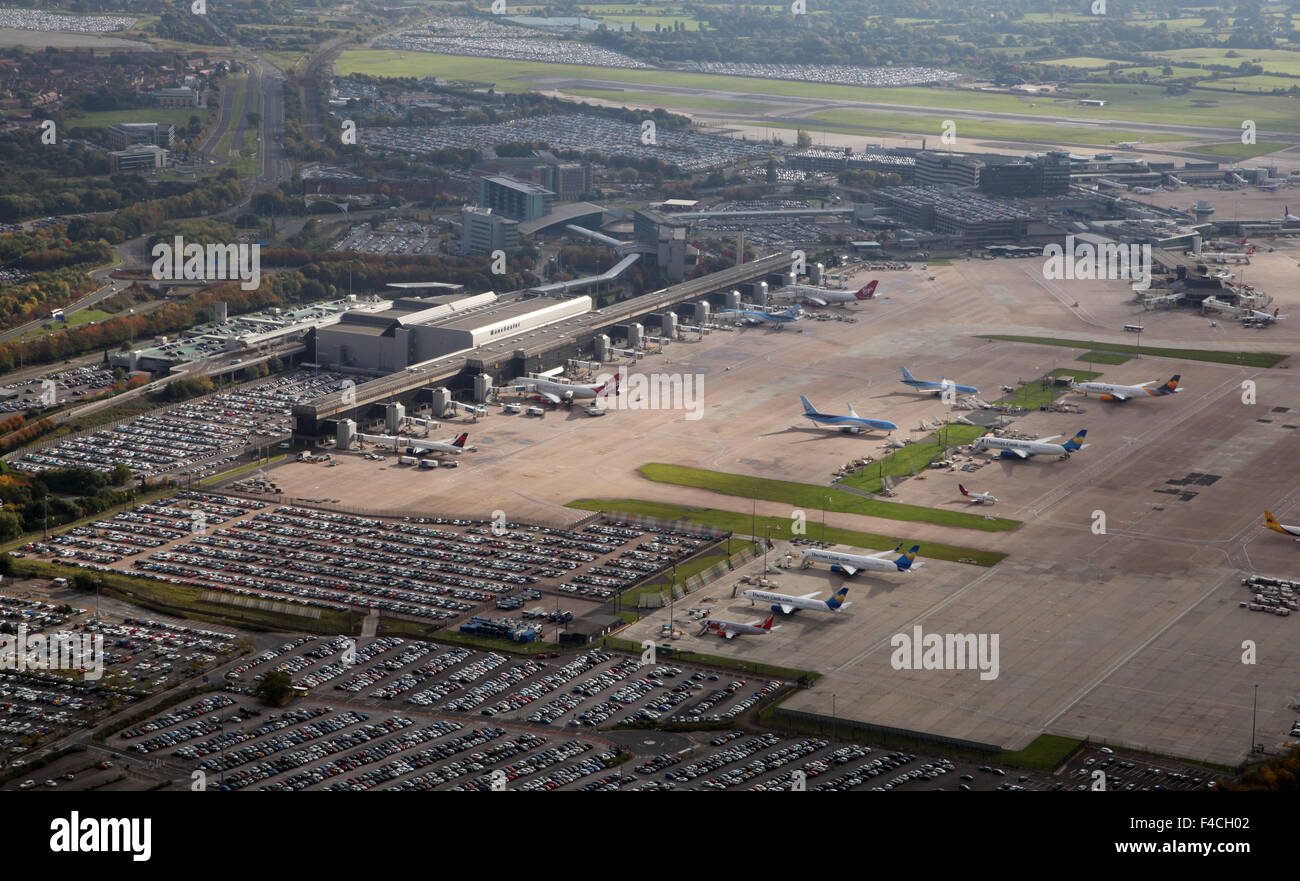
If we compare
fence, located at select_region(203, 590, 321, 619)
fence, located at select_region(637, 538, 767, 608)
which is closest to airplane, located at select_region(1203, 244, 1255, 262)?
fence, located at select_region(637, 538, 767, 608)

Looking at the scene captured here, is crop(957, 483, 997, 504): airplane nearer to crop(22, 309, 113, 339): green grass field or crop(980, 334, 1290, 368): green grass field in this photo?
crop(980, 334, 1290, 368): green grass field

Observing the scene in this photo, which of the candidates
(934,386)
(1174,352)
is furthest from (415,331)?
(1174,352)

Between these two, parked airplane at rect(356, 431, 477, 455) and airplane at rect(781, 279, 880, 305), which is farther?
airplane at rect(781, 279, 880, 305)

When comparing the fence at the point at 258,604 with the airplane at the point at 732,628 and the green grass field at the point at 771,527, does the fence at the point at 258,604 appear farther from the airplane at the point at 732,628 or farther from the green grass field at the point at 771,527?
the green grass field at the point at 771,527

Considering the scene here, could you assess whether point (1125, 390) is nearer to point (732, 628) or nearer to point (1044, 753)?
point (732, 628)

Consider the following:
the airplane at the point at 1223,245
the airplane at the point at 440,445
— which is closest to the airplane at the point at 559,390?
the airplane at the point at 440,445
